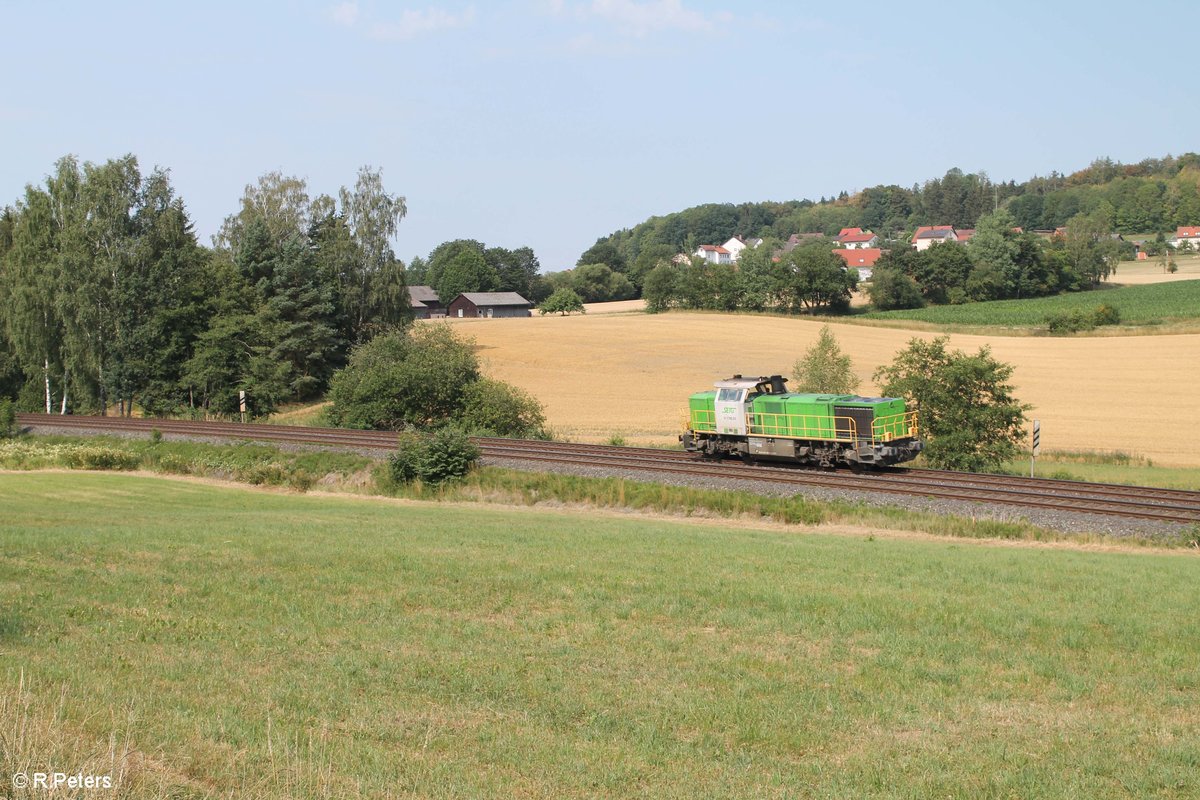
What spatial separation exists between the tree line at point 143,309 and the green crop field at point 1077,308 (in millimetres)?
72176

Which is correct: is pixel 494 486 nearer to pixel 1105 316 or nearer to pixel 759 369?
pixel 759 369

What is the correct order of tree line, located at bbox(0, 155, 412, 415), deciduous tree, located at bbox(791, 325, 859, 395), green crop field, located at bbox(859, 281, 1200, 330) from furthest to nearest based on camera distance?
green crop field, located at bbox(859, 281, 1200, 330)
tree line, located at bbox(0, 155, 412, 415)
deciduous tree, located at bbox(791, 325, 859, 395)

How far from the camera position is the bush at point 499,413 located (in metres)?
49.5

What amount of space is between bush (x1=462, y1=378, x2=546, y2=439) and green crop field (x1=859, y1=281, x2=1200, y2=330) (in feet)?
242

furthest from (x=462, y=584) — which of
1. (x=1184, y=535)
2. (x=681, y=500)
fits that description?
(x=1184, y=535)

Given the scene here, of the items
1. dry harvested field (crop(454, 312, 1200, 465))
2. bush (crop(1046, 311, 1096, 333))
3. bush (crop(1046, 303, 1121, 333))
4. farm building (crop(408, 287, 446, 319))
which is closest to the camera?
dry harvested field (crop(454, 312, 1200, 465))

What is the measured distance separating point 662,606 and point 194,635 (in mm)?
6587

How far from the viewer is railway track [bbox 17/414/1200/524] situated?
28.0 metres

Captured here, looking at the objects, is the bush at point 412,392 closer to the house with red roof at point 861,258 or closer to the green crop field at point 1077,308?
the green crop field at point 1077,308

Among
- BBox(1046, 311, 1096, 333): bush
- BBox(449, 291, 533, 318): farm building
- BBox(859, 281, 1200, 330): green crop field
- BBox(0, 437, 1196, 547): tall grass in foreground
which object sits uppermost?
BBox(449, 291, 533, 318): farm building

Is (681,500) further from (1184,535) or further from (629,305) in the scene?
(629,305)

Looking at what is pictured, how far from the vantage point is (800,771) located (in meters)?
8.62

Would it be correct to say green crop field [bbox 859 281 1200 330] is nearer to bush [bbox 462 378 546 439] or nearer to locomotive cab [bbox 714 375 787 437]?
bush [bbox 462 378 546 439]

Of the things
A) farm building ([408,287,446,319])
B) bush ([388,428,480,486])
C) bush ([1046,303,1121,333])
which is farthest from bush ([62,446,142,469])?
farm building ([408,287,446,319])
